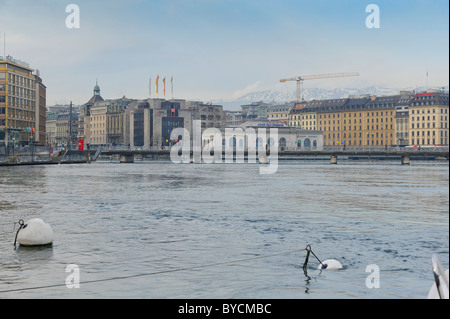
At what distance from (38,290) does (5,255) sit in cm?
527

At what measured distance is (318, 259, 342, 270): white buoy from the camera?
19469 mm

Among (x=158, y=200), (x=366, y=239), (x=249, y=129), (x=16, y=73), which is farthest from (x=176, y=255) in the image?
(x=249, y=129)

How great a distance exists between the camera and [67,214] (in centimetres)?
3441

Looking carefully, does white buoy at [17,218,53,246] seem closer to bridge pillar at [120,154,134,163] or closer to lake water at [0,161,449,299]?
lake water at [0,161,449,299]

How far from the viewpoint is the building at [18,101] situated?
450 ft

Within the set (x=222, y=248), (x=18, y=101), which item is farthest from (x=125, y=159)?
(x=222, y=248)

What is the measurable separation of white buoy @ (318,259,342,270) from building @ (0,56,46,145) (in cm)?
11501

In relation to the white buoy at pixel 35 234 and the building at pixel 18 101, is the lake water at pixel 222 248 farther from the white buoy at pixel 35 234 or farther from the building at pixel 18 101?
the building at pixel 18 101

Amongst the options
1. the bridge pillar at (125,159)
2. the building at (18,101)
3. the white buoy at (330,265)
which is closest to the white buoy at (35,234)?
the white buoy at (330,265)

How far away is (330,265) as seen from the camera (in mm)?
19547

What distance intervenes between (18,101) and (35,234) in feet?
422

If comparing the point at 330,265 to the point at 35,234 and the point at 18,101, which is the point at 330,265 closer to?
the point at 35,234

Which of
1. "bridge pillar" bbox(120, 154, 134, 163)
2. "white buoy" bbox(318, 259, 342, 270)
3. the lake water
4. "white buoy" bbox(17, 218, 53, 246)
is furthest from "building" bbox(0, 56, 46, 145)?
"white buoy" bbox(318, 259, 342, 270)
